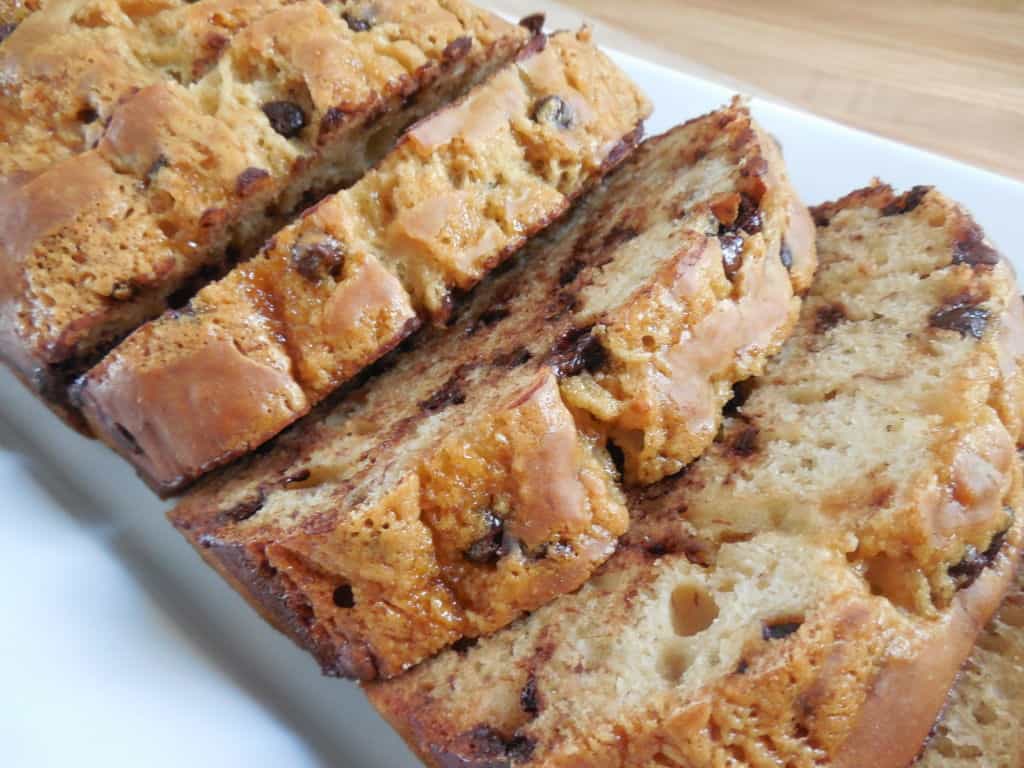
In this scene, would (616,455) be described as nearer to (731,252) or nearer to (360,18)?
(731,252)

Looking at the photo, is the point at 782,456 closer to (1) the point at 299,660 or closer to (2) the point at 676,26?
(1) the point at 299,660

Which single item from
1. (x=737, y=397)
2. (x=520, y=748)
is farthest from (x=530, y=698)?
(x=737, y=397)

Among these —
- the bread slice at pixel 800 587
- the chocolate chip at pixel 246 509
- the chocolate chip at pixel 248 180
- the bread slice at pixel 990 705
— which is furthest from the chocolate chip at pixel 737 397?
the chocolate chip at pixel 248 180

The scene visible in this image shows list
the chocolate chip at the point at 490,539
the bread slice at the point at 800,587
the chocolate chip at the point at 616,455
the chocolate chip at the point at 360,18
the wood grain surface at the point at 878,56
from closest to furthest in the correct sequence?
the bread slice at the point at 800,587
the chocolate chip at the point at 490,539
the chocolate chip at the point at 616,455
the chocolate chip at the point at 360,18
the wood grain surface at the point at 878,56

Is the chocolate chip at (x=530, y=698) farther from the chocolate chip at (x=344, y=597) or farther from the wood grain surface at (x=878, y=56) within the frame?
the wood grain surface at (x=878, y=56)

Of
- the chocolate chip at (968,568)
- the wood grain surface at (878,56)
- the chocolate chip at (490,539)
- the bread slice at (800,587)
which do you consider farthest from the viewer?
the wood grain surface at (878,56)

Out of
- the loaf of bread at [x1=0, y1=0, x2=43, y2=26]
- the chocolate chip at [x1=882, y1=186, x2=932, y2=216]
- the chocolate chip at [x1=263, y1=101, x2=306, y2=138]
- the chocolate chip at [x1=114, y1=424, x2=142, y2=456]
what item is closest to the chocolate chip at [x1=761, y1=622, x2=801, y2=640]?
the chocolate chip at [x1=882, y1=186, x2=932, y2=216]
